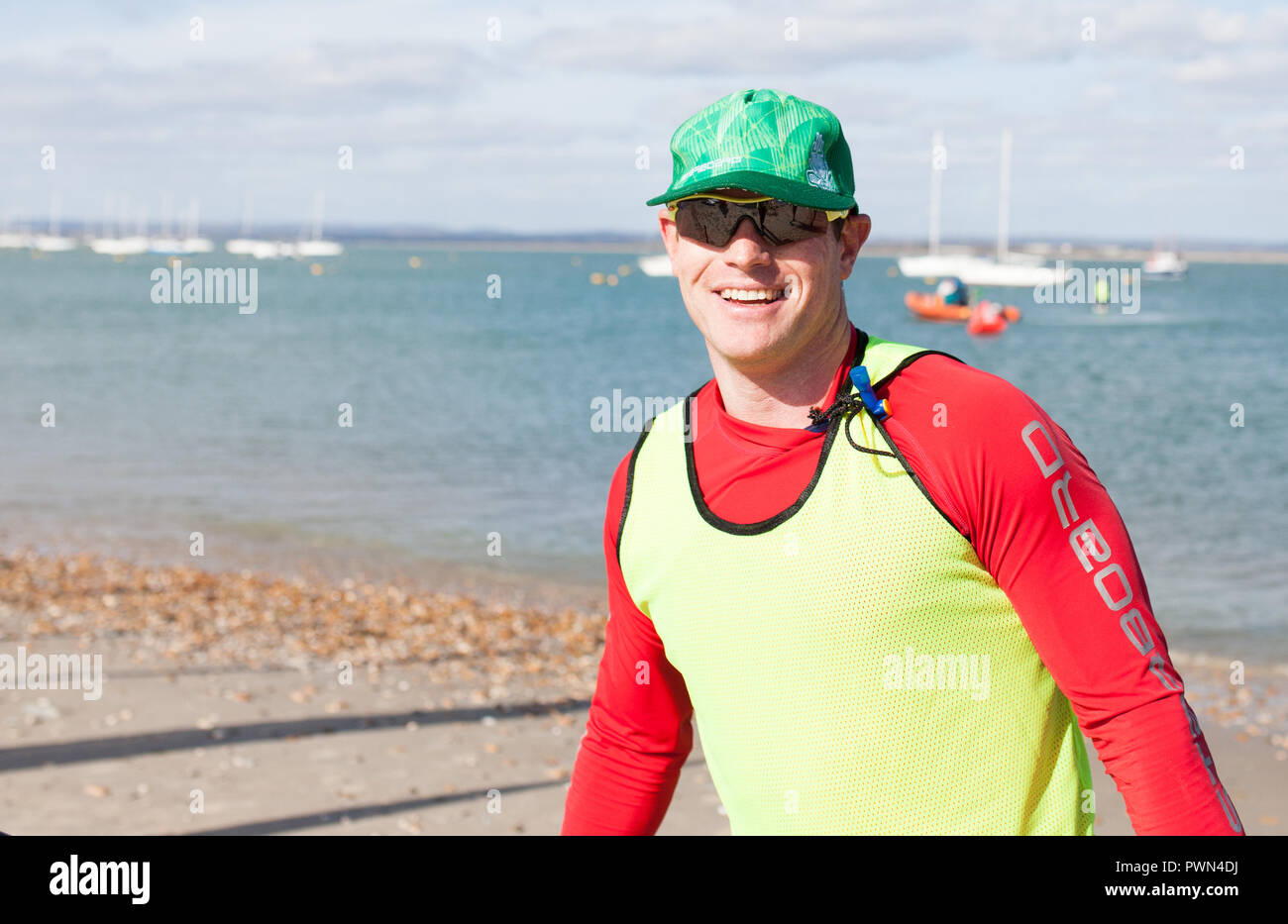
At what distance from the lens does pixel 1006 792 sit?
2.12 m

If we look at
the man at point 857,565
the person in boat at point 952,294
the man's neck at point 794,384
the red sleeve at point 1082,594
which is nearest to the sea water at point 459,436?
the red sleeve at point 1082,594

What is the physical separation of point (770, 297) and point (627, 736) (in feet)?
2.95

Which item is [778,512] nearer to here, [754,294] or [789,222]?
[754,294]

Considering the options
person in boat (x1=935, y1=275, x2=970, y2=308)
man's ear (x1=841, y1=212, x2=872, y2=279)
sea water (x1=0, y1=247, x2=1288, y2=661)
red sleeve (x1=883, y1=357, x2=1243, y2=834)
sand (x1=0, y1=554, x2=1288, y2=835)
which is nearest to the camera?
red sleeve (x1=883, y1=357, x2=1243, y2=834)

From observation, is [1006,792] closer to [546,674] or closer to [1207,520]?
[546,674]

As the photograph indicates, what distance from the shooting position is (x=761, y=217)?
2.25 meters

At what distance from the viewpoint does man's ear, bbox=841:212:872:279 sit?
236 cm

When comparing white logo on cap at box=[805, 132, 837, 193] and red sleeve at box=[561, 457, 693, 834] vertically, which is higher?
white logo on cap at box=[805, 132, 837, 193]

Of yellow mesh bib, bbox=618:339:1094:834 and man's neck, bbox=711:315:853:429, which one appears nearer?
yellow mesh bib, bbox=618:339:1094:834

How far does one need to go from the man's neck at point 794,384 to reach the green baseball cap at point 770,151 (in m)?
0.25

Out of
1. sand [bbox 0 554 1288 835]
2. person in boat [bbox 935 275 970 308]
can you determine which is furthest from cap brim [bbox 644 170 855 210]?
person in boat [bbox 935 275 970 308]

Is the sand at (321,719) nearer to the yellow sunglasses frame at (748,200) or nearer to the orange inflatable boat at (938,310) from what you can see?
the yellow sunglasses frame at (748,200)

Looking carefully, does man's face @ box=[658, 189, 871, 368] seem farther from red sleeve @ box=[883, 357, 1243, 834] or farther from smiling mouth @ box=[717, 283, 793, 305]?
red sleeve @ box=[883, 357, 1243, 834]
